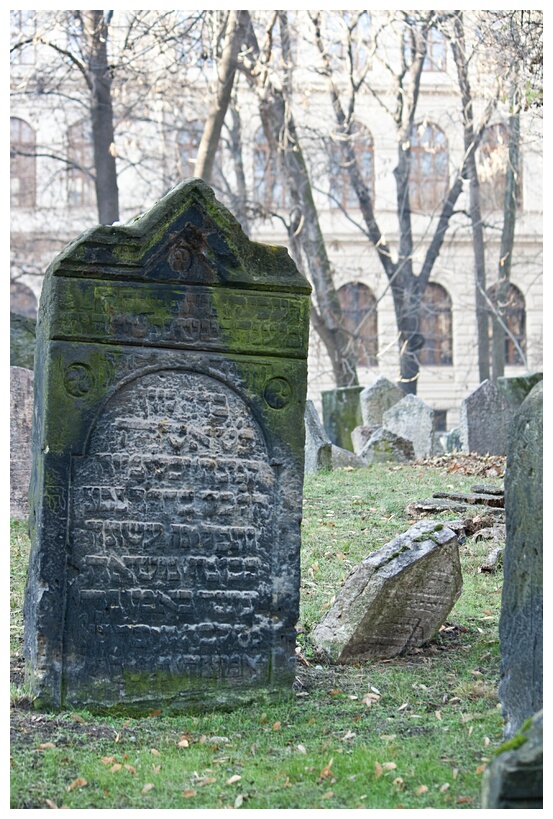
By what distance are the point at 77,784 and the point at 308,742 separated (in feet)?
3.65

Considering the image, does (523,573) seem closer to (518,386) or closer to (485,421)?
(518,386)

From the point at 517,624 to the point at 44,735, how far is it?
7.08 feet

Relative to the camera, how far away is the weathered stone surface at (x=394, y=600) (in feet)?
18.9

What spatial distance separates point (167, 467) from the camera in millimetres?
5188

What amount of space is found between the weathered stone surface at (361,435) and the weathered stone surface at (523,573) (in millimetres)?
10967

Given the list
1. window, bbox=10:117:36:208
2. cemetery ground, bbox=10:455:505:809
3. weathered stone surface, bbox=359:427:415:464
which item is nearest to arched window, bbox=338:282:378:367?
window, bbox=10:117:36:208

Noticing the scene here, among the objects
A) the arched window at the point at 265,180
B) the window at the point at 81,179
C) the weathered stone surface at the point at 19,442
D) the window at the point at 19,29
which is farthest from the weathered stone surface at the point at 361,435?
the window at the point at 81,179

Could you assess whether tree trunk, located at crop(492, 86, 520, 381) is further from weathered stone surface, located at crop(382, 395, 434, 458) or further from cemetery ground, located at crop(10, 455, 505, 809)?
cemetery ground, located at crop(10, 455, 505, 809)

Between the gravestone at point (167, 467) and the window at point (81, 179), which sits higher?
the window at point (81, 179)

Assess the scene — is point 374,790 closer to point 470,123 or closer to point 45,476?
point 45,476

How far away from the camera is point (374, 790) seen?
397 centimetres

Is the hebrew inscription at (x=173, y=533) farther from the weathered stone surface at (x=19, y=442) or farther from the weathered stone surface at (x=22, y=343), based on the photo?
the weathered stone surface at (x=22, y=343)

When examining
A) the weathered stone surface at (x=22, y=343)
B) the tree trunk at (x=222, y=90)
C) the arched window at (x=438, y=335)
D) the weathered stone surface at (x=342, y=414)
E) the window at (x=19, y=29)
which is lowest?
the weathered stone surface at (x=342, y=414)

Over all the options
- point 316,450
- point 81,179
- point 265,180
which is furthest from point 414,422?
point 81,179
